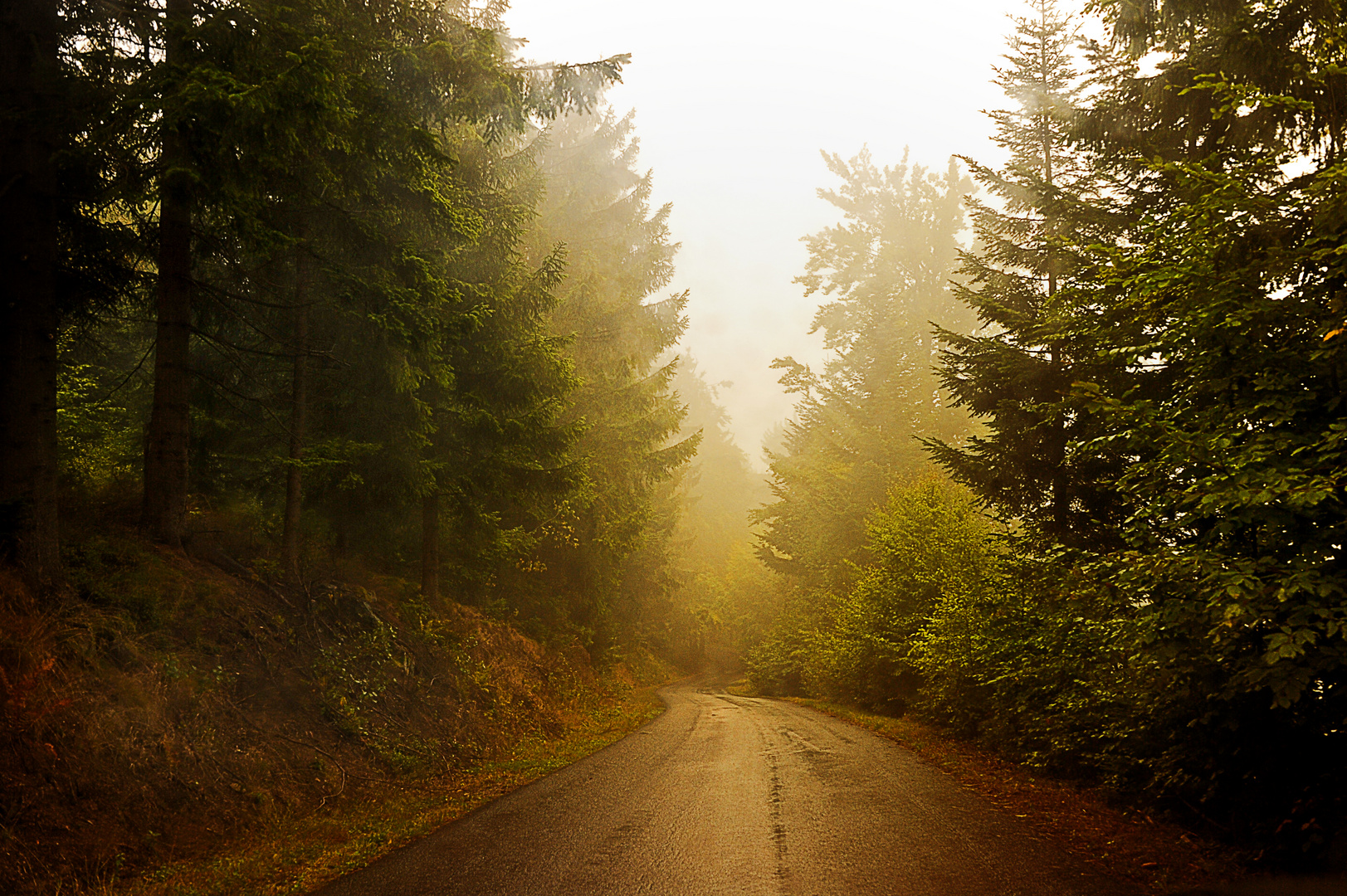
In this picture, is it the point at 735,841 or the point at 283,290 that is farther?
the point at 283,290

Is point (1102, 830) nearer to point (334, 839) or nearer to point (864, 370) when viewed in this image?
point (334, 839)

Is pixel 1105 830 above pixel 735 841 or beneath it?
above

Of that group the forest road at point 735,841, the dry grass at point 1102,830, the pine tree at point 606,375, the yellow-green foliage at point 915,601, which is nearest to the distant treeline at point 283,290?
the pine tree at point 606,375

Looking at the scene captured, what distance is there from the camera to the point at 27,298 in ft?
25.1

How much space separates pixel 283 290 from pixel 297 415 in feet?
7.39

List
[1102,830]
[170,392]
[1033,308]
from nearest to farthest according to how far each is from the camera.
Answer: [1102,830]
[170,392]
[1033,308]

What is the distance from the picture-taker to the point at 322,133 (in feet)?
25.4

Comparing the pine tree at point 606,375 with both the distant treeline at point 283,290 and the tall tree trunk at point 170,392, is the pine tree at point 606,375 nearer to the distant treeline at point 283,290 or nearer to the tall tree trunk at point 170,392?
the distant treeline at point 283,290

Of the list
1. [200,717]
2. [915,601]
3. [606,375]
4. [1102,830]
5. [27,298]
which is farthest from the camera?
[606,375]

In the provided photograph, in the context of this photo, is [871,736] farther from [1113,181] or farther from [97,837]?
[97,837]

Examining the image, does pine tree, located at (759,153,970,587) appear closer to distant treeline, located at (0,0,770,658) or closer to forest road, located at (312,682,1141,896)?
distant treeline, located at (0,0,770,658)

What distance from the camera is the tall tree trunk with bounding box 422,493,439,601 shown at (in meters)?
15.2

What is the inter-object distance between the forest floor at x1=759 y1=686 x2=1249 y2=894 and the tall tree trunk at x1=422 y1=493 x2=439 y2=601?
10.3 metres

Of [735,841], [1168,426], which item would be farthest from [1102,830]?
[1168,426]
